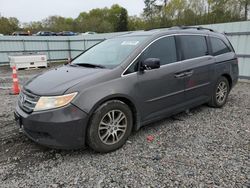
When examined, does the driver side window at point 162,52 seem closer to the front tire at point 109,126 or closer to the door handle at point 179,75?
the door handle at point 179,75

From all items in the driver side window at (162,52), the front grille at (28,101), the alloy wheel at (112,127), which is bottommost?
the alloy wheel at (112,127)

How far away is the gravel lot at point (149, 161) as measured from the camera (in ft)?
7.92

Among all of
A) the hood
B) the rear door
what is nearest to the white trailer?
the hood

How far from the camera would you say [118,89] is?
9.59 ft

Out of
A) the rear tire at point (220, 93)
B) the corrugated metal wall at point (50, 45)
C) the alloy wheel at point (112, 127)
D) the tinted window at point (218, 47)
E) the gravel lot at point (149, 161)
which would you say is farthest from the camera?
the corrugated metal wall at point (50, 45)

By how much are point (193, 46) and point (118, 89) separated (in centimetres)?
199

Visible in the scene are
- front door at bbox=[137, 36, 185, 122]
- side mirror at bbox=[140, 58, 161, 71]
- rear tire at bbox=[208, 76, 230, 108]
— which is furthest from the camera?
rear tire at bbox=[208, 76, 230, 108]

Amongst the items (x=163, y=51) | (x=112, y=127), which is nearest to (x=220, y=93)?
(x=163, y=51)

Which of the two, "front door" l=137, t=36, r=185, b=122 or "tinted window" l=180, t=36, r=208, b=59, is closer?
"front door" l=137, t=36, r=185, b=122

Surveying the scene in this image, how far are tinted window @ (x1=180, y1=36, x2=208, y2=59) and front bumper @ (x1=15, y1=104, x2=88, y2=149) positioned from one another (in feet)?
7.42

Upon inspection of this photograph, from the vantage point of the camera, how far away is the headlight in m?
2.62

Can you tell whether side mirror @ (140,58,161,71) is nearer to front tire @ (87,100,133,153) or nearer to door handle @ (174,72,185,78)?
door handle @ (174,72,185,78)

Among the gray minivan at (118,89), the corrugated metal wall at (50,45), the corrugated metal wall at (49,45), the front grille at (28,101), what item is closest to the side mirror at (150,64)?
the gray minivan at (118,89)

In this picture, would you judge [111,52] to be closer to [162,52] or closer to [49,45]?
[162,52]
